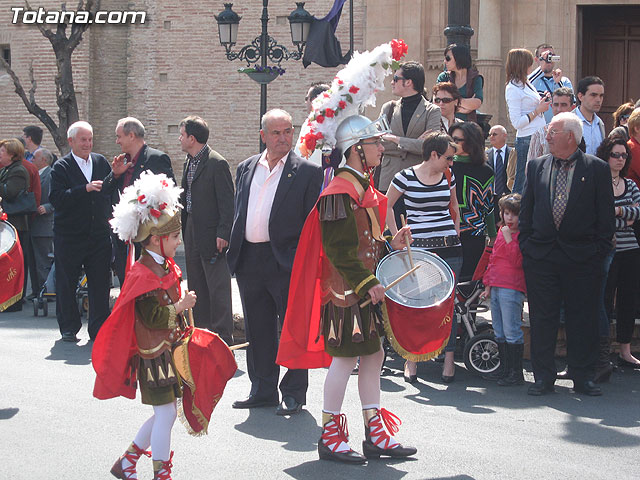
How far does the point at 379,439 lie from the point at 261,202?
86.0 inches

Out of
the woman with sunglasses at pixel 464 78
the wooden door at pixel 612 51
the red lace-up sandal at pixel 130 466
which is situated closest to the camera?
the red lace-up sandal at pixel 130 466

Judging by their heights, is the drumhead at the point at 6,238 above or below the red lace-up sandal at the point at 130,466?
above

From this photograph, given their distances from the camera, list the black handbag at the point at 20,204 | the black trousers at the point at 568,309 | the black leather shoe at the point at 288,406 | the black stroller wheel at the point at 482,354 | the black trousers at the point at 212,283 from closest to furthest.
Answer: the black leather shoe at the point at 288,406
the black trousers at the point at 568,309
the black stroller wheel at the point at 482,354
the black trousers at the point at 212,283
the black handbag at the point at 20,204

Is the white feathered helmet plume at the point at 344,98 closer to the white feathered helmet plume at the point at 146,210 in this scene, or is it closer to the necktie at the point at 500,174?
the white feathered helmet plume at the point at 146,210

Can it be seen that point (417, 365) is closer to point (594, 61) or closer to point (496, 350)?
point (496, 350)

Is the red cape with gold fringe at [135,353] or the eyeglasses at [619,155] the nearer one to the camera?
the red cape with gold fringe at [135,353]

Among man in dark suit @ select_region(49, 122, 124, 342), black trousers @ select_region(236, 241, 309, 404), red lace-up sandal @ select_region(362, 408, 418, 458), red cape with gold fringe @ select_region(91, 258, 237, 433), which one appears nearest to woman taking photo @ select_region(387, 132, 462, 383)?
black trousers @ select_region(236, 241, 309, 404)

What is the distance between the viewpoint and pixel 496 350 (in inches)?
336

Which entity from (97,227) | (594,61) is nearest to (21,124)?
(594,61)

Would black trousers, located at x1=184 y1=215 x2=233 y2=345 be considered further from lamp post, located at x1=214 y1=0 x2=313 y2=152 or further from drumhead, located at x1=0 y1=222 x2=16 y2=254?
lamp post, located at x1=214 y1=0 x2=313 y2=152

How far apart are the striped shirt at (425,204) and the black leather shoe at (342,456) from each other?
2642mm

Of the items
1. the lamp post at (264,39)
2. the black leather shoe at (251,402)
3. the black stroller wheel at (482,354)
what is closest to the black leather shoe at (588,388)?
the black stroller wheel at (482,354)

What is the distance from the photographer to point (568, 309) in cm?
816

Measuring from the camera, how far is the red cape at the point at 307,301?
6312 millimetres
